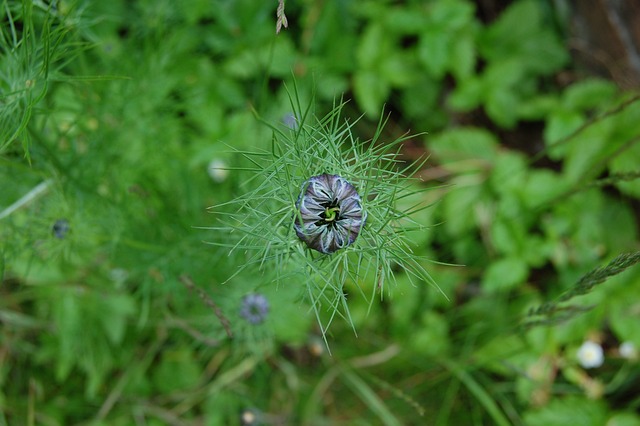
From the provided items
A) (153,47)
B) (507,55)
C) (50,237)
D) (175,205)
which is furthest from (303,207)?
(507,55)

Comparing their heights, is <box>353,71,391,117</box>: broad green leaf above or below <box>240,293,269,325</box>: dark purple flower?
above

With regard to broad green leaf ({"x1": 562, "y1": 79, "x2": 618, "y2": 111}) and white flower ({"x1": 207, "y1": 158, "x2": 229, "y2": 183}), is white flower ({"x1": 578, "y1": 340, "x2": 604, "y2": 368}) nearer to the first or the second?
broad green leaf ({"x1": 562, "y1": 79, "x2": 618, "y2": 111})

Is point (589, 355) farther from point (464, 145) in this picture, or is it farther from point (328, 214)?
point (328, 214)

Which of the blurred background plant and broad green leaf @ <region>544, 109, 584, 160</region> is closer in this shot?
the blurred background plant

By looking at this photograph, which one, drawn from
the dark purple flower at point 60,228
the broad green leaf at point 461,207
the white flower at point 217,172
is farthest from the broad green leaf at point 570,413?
the dark purple flower at point 60,228

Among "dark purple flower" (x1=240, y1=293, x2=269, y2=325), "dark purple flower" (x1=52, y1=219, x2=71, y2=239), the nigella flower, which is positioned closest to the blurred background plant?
"dark purple flower" (x1=240, y1=293, x2=269, y2=325)

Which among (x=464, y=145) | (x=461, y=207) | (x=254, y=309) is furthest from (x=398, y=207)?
(x=254, y=309)

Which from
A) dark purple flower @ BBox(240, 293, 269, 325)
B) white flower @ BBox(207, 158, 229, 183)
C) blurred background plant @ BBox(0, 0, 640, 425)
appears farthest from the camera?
white flower @ BBox(207, 158, 229, 183)
